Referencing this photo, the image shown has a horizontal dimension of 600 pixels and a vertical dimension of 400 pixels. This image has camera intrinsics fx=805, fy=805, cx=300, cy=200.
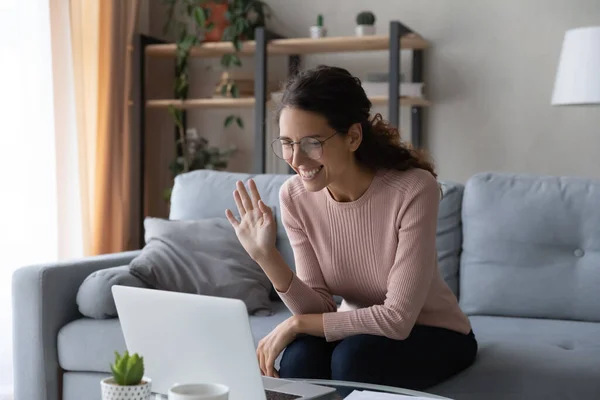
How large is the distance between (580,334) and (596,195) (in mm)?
432

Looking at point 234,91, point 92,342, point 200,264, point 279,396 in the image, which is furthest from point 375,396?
point 234,91

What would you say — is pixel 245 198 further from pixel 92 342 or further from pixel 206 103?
pixel 206 103

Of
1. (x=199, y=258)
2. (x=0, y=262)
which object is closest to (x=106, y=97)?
(x=0, y=262)

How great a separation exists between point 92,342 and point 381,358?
0.93 m

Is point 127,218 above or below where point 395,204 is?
below

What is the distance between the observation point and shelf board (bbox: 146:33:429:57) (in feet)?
10.8

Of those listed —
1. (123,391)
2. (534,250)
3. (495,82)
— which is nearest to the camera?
(123,391)

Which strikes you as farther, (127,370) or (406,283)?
(406,283)

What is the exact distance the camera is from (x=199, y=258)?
2428 mm

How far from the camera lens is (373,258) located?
175 cm

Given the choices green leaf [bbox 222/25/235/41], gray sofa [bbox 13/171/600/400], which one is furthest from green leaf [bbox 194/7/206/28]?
gray sofa [bbox 13/171/600/400]

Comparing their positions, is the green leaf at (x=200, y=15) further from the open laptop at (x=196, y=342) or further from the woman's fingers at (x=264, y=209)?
the open laptop at (x=196, y=342)

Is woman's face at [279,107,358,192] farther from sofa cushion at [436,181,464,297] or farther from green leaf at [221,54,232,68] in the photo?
green leaf at [221,54,232,68]

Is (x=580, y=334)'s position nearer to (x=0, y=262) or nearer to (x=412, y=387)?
(x=412, y=387)
